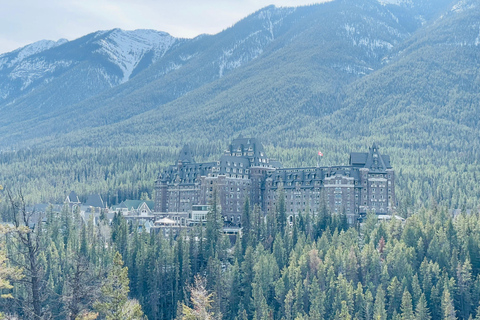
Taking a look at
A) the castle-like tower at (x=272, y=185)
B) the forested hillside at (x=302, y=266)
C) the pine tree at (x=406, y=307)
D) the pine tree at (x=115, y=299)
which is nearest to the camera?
the pine tree at (x=115, y=299)

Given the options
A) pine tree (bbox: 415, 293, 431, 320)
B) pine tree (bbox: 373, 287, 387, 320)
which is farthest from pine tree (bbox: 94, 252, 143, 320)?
pine tree (bbox: 415, 293, 431, 320)

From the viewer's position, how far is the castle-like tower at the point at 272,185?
164 metres

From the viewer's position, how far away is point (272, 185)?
176 m

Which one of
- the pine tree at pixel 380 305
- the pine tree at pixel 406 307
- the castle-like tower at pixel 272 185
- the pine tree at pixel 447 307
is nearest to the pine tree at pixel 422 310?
the pine tree at pixel 406 307

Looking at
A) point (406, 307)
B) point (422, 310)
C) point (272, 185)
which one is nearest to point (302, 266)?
point (406, 307)

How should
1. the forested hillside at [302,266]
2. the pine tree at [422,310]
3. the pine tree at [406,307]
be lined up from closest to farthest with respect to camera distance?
the pine tree at [406,307]
the pine tree at [422,310]
the forested hillside at [302,266]

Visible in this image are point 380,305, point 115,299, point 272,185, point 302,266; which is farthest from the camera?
point 272,185

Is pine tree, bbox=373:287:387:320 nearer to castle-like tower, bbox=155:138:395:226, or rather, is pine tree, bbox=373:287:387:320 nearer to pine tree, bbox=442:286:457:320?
pine tree, bbox=442:286:457:320

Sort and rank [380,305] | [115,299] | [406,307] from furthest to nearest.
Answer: [380,305]
[406,307]
[115,299]

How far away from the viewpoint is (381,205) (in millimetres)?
163750

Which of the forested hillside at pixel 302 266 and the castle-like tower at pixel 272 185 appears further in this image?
the castle-like tower at pixel 272 185

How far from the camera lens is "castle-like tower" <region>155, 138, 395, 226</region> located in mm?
164250

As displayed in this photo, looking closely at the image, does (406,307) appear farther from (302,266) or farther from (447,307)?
(302,266)

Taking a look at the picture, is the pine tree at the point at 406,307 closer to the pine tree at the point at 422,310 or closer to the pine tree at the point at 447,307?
the pine tree at the point at 422,310
